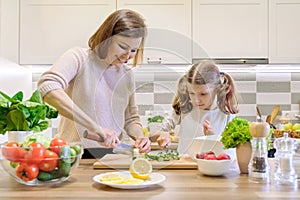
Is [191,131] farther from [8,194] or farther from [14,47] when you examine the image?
[14,47]

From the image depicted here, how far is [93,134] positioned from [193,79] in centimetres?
60

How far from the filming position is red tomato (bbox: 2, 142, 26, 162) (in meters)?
0.98

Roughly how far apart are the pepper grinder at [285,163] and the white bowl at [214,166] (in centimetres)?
15

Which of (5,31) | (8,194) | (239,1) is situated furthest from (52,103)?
(239,1)

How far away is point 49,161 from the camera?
3.21 feet

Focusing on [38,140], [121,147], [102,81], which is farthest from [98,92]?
[38,140]

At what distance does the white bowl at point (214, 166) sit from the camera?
113 cm

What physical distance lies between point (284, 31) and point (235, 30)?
1.12ft

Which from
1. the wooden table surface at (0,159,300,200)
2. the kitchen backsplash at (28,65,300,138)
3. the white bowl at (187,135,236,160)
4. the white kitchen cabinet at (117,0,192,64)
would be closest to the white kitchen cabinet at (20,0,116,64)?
the white kitchen cabinet at (117,0,192,64)


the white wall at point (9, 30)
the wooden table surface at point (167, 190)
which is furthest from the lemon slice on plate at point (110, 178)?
the white wall at point (9, 30)

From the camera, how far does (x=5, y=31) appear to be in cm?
258

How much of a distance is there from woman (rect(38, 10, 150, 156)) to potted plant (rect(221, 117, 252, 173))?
436 mm

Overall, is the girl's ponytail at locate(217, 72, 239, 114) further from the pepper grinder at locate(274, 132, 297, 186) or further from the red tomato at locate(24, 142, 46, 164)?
the red tomato at locate(24, 142, 46, 164)

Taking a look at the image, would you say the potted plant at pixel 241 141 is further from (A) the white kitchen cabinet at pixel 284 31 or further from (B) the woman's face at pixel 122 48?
(A) the white kitchen cabinet at pixel 284 31
